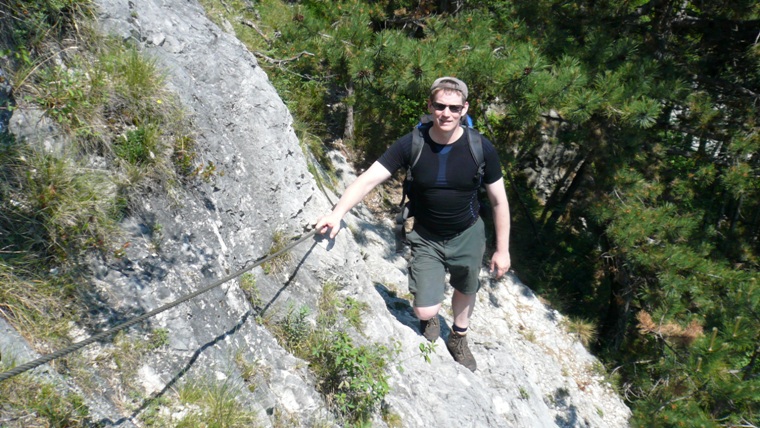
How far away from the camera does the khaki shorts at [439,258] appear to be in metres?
4.43

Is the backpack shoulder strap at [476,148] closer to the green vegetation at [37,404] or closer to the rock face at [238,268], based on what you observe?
the rock face at [238,268]

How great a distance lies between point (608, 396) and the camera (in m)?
7.68

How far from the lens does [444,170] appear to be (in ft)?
13.1

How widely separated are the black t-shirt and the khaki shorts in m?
0.33

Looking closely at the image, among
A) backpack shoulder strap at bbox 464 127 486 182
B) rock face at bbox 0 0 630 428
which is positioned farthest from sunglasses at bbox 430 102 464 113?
rock face at bbox 0 0 630 428

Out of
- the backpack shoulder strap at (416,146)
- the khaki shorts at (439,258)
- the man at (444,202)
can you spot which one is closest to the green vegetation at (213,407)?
the man at (444,202)

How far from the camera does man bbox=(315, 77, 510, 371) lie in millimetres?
3914

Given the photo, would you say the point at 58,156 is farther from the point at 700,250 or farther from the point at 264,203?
the point at 700,250

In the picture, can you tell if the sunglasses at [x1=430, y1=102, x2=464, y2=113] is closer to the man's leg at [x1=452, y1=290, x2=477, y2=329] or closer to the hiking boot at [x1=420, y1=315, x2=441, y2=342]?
the man's leg at [x1=452, y1=290, x2=477, y2=329]

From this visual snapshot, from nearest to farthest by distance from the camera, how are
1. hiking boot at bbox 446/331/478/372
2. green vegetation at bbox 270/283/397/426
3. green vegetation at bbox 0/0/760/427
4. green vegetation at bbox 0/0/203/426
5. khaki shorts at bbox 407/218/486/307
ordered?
green vegetation at bbox 0/0/203/426
green vegetation at bbox 0/0/760/427
green vegetation at bbox 270/283/397/426
khaki shorts at bbox 407/218/486/307
hiking boot at bbox 446/331/478/372

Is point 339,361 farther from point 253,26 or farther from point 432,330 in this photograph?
point 253,26

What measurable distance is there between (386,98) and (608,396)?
5213 mm

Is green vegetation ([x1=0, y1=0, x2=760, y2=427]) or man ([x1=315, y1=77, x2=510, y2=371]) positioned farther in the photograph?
man ([x1=315, y1=77, x2=510, y2=371])

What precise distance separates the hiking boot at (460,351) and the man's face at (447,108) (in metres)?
2.18
